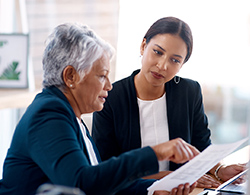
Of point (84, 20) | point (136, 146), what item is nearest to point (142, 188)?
point (136, 146)

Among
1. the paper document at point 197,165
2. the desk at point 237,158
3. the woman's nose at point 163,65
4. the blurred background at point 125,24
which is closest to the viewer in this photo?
the paper document at point 197,165

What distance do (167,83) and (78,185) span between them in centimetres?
108

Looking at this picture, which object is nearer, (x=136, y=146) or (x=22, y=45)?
(x=136, y=146)

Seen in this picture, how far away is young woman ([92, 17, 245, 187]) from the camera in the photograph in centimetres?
191

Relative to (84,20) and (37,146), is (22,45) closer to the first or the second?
(84,20)

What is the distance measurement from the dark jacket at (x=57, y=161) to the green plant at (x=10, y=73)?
62.0 inches

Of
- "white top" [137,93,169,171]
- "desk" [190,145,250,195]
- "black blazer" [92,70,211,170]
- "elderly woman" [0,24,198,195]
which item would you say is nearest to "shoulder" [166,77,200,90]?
"black blazer" [92,70,211,170]

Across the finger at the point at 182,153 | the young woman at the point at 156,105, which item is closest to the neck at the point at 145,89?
the young woman at the point at 156,105

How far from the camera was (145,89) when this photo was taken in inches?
79.3

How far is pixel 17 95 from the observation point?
8.39 feet

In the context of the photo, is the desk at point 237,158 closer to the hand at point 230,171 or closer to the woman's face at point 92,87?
the hand at point 230,171

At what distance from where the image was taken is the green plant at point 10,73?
2.77m

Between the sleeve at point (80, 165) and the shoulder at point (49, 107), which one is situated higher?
the shoulder at point (49, 107)

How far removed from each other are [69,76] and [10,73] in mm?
1561
